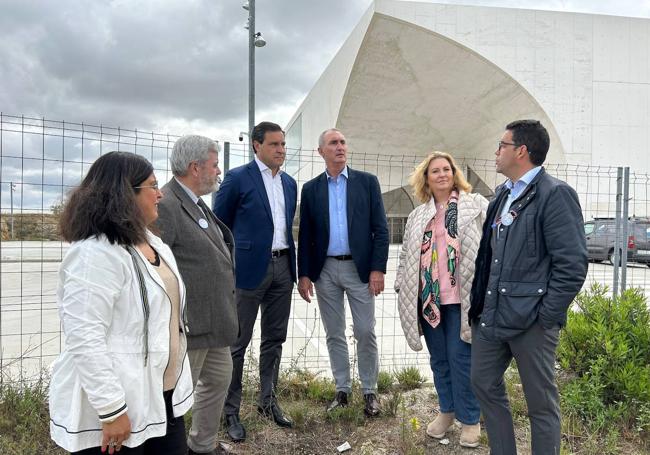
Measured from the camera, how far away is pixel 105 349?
154cm

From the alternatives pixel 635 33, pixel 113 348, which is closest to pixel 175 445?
pixel 113 348

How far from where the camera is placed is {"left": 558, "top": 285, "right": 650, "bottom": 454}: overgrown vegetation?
3189mm

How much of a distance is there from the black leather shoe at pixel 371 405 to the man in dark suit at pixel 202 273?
1.21 m

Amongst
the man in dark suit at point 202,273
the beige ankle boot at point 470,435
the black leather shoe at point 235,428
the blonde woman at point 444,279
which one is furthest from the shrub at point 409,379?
the man in dark suit at point 202,273

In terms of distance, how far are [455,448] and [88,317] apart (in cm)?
257

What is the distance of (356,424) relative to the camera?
132 inches

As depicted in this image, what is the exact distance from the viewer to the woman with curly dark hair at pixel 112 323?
1.52 m

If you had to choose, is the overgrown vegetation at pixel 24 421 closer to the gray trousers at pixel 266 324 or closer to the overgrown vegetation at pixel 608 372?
the gray trousers at pixel 266 324

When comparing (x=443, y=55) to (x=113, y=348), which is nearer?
(x=113, y=348)

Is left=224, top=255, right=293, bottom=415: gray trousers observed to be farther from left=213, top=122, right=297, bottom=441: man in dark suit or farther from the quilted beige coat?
the quilted beige coat

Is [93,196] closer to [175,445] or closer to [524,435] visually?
[175,445]

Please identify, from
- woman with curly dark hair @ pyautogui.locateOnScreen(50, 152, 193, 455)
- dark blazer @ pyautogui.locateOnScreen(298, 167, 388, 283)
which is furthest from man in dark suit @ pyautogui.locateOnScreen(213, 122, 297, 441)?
woman with curly dark hair @ pyautogui.locateOnScreen(50, 152, 193, 455)

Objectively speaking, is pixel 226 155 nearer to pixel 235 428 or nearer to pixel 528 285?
pixel 235 428

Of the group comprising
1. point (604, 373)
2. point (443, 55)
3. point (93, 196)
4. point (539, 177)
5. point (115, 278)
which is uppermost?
point (443, 55)
